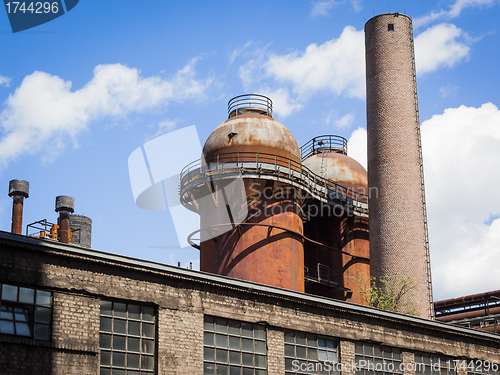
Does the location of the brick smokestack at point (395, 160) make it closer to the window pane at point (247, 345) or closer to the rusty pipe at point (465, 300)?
the rusty pipe at point (465, 300)

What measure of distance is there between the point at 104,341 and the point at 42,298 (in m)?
1.88

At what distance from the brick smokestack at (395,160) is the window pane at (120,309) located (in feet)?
58.1

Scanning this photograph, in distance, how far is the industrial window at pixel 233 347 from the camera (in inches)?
747

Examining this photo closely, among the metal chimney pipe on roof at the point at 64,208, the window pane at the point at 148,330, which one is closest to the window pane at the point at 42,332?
the window pane at the point at 148,330

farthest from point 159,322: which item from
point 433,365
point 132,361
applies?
point 433,365

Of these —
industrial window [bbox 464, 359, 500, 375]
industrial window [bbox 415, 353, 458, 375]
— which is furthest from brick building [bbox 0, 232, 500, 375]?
industrial window [bbox 464, 359, 500, 375]

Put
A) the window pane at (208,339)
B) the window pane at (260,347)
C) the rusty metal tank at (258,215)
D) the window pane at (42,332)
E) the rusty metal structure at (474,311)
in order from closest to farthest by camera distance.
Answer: the window pane at (42,332)
the window pane at (208,339)
the window pane at (260,347)
the rusty metal tank at (258,215)
the rusty metal structure at (474,311)

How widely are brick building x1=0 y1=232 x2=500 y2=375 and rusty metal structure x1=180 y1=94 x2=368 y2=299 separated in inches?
324

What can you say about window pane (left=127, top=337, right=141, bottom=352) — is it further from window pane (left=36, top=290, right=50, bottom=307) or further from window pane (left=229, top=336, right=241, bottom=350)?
window pane (left=229, top=336, right=241, bottom=350)

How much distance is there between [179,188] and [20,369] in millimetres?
19225

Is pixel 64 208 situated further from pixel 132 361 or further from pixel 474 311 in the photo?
pixel 474 311

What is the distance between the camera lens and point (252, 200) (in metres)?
31.4

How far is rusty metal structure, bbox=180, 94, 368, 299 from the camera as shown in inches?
1210

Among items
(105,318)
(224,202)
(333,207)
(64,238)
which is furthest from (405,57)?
(105,318)
